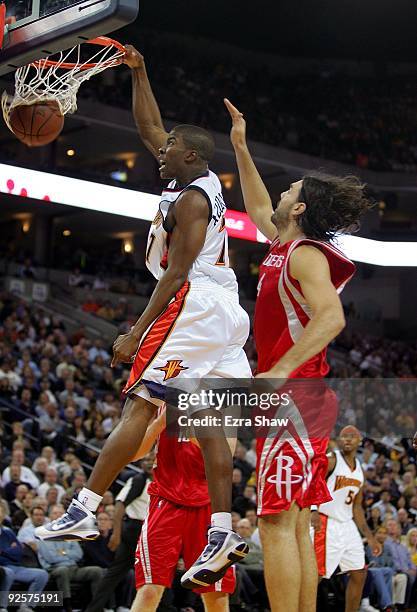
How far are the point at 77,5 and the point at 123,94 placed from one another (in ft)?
60.6

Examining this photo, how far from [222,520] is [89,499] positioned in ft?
1.91

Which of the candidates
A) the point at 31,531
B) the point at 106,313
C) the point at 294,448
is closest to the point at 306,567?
the point at 294,448

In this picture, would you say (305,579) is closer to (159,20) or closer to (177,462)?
(177,462)

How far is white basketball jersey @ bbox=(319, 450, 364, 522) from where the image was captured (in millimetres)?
8781

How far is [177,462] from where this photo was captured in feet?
17.1

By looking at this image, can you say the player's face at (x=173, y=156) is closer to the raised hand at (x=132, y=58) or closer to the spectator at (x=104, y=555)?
the raised hand at (x=132, y=58)

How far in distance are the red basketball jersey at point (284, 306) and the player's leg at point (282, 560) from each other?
24.3 inches

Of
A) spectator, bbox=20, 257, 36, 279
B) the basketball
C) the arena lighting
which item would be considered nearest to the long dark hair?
the basketball

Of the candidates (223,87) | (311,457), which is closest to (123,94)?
(223,87)

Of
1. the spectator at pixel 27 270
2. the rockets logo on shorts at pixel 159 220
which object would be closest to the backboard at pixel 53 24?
the rockets logo on shorts at pixel 159 220

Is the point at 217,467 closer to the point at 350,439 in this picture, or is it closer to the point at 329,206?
the point at 329,206

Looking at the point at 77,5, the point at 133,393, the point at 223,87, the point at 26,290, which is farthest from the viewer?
the point at 223,87

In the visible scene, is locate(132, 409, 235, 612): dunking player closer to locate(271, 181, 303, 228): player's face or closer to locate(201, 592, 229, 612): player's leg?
locate(201, 592, 229, 612): player's leg

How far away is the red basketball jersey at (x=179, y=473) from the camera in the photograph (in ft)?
16.7
